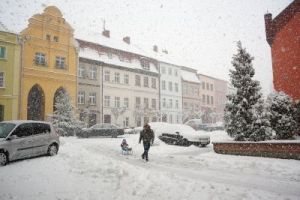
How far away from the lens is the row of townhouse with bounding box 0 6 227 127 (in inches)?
1230

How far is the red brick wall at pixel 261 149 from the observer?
43.8 ft

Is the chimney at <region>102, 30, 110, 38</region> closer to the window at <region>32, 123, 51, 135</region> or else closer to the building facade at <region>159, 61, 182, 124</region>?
the building facade at <region>159, 61, 182, 124</region>

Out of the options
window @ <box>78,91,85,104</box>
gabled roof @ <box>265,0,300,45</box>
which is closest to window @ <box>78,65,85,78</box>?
window @ <box>78,91,85,104</box>

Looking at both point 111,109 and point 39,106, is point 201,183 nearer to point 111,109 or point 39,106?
point 39,106

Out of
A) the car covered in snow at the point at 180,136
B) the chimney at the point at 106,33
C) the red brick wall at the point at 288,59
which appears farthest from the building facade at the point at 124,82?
the red brick wall at the point at 288,59

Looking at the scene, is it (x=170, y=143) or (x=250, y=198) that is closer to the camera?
(x=250, y=198)

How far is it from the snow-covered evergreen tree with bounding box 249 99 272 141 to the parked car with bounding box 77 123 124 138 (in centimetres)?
1486

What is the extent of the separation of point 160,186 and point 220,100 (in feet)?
211

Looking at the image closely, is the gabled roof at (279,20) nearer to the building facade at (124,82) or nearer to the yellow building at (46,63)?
the building facade at (124,82)

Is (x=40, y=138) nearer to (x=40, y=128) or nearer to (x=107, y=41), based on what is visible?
(x=40, y=128)

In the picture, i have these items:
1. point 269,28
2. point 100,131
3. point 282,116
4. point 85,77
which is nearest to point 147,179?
point 282,116

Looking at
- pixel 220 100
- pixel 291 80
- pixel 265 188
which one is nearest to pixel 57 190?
pixel 265 188

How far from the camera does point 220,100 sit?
7044 cm

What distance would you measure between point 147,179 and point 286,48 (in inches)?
721
